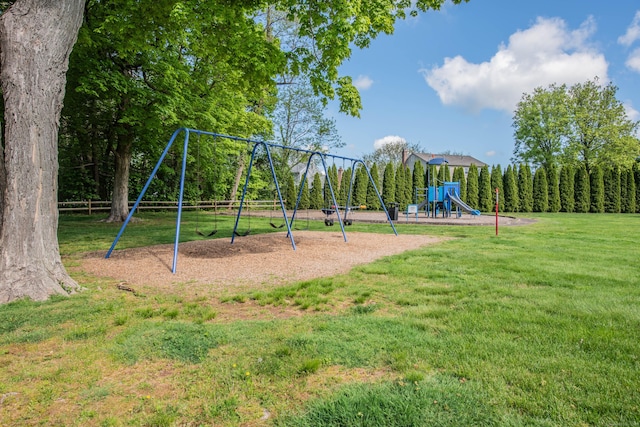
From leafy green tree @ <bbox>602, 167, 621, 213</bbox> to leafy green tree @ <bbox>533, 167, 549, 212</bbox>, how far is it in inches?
134

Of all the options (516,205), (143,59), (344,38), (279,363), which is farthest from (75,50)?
(516,205)

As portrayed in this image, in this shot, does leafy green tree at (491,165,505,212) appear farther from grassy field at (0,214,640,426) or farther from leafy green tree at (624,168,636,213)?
grassy field at (0,214,640,426)

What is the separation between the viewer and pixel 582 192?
2458 centimetres

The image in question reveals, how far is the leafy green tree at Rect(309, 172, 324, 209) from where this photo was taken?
86.1ft

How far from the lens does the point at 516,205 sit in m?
25.3

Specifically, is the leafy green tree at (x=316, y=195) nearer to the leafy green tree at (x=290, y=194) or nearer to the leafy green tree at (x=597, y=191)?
the leafy green tree at (x=290, y=194)

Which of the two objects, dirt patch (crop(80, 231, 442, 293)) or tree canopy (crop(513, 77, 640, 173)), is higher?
tree canopy (crop(513, 77, 640, 173))

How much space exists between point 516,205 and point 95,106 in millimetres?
24310

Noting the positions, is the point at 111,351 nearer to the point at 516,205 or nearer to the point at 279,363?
the point at 279,363

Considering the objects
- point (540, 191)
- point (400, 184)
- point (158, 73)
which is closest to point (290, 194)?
point (400, 184)

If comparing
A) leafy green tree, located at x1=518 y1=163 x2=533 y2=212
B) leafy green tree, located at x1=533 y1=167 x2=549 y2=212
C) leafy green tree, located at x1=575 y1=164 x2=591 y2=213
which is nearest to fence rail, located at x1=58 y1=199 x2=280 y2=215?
leafy green tree, located at x1=518 y1=163 x2=533 y2=212

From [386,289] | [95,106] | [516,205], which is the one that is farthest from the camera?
[516,205]

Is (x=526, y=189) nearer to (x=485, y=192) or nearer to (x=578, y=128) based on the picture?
(x=485, y=192)

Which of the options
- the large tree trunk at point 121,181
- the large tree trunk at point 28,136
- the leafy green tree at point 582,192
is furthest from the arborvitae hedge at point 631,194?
the large tree trunk at point 28,136
